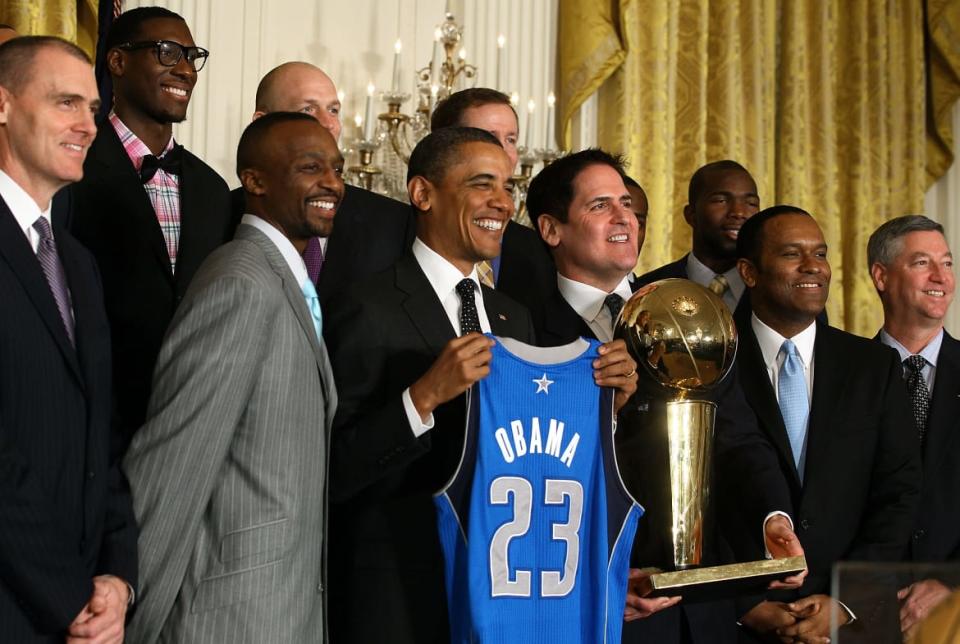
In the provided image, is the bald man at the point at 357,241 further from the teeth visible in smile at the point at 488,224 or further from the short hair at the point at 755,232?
the short hair at the point at 755,232

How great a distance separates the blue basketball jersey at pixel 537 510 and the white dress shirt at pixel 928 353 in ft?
5.14

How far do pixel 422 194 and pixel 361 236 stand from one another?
1.45 feet

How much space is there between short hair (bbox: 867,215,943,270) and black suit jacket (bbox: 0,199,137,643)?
2.69 metres

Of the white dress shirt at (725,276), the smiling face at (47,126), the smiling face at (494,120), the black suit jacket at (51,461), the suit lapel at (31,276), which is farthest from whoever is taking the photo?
the white dress shirt at (725,276)

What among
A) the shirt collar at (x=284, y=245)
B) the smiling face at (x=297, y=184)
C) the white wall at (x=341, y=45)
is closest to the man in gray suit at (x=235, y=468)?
the shirt collar at (x=284, y=245)

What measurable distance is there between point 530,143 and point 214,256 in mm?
3612

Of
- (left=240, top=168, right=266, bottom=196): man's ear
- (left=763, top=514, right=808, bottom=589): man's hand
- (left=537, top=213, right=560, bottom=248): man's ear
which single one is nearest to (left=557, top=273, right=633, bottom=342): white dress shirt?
(left=537, top=213, right=560, bottom=248): man's ear

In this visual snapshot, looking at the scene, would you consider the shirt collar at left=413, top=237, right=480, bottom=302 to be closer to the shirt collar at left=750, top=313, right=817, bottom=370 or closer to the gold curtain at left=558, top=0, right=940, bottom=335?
the shirt collar at left=750, top=313, right=817, bottom=370

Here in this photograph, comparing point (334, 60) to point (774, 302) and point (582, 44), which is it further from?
point (774, 302)

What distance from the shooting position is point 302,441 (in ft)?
8.48

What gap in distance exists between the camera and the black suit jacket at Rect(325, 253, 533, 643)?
2740 mm

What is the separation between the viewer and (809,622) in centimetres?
337

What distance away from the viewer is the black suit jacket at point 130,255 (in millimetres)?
3066

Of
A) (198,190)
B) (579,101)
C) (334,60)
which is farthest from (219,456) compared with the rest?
(579,101)
